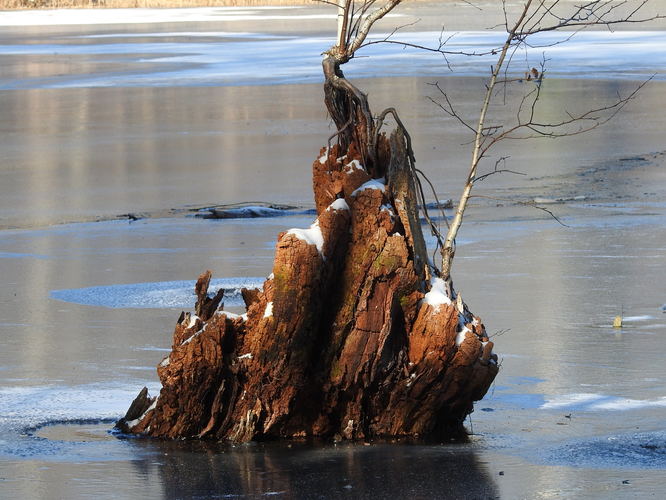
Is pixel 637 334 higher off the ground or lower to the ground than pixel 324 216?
lower

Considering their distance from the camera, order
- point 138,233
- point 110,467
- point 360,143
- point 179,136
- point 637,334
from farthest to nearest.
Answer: point 179,136 → point 138,233 → point 637,334 → point 360,143 → point 110,467

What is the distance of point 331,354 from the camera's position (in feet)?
21.7

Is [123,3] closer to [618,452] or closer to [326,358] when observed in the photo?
[326,358]

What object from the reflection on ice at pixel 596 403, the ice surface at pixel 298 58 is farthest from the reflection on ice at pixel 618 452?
the ice surface at pixel 298 58

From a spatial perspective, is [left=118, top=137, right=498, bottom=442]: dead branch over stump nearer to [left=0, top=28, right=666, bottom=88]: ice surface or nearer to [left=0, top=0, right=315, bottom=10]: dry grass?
[left=0, top=28, right=666, bottom=88]: ice surface

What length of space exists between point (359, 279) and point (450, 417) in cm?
80

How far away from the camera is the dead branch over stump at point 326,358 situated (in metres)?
6.53

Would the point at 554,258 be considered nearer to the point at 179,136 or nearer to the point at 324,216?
the point at 324,216

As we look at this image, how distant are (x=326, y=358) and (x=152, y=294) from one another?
3.70m

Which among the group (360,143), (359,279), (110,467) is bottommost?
(110,467)

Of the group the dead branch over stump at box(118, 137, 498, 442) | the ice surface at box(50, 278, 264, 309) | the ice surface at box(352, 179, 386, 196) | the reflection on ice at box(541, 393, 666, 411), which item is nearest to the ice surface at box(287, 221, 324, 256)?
the dead branch over stump at box(118, 137, 498, 442)

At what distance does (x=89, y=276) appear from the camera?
1088cm

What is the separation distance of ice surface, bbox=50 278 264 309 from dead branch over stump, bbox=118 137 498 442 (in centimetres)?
291

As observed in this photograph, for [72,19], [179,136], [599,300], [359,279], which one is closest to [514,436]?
[359,279]
